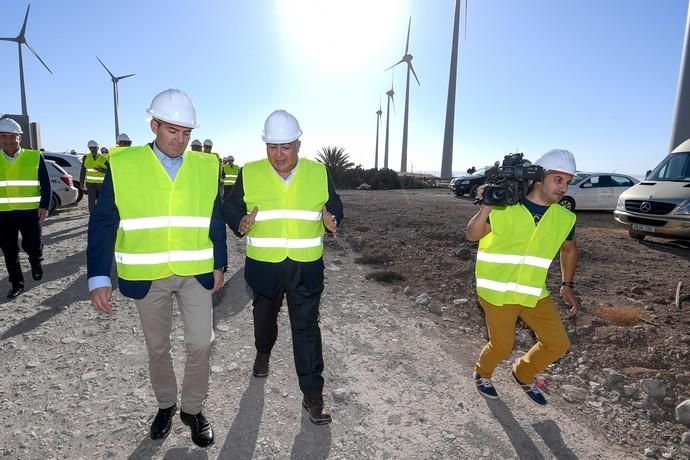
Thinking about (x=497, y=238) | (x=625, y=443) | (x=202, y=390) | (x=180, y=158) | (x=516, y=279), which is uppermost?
(x=180, y=158)

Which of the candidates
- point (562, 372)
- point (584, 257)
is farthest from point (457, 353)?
point (584, 257)

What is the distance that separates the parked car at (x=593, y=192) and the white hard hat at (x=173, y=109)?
14.2m

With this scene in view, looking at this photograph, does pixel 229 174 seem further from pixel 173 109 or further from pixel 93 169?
pixel 173 109

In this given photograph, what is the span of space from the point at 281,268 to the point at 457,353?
1900 millimetres

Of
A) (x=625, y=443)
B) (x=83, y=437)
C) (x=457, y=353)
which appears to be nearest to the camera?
(x=83, y=437)

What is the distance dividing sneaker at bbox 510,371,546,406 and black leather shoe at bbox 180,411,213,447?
2.14 metres

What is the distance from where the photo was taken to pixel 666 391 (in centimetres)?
302

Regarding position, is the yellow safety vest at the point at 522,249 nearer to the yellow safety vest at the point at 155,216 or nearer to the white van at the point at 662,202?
the yellow safety vest at the point at 155,216

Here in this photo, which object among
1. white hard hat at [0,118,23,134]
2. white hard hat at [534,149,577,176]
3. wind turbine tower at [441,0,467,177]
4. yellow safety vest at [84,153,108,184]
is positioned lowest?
yellow safety vest at [84,153,108,184]

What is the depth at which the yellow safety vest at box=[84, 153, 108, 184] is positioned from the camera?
28.0 ft

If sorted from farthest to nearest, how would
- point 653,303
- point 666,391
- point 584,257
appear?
point 584,257 → point 653,303 → point 666,391

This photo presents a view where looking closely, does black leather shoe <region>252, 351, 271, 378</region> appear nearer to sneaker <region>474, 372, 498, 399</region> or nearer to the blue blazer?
the blue blazer

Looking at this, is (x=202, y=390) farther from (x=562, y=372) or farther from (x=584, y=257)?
(x=584, y=257)

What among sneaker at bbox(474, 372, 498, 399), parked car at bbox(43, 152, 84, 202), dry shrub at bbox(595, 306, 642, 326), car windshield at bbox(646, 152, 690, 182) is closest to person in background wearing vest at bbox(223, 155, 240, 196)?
parked car at bbox(43, 152, 84, 202)
